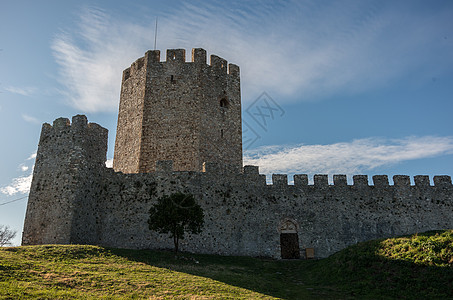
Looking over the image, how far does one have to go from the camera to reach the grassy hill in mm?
11703

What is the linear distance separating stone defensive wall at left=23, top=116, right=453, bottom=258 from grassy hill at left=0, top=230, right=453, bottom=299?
2.95m

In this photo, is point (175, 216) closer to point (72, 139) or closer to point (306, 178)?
point (72, 139)

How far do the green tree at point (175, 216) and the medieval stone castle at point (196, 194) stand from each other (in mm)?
2673

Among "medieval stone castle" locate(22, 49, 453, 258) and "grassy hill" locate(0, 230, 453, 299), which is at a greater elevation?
"medieval stone castle" locate(22, 49, 453, 258)

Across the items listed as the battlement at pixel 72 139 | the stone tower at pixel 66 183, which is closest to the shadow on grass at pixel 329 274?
the stone tower at pixel 66 183

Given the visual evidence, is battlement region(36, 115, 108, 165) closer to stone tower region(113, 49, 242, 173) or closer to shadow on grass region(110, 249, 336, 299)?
stone tower region(113, 49, 242, 173)

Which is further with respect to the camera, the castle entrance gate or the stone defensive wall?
the castle entrance gate

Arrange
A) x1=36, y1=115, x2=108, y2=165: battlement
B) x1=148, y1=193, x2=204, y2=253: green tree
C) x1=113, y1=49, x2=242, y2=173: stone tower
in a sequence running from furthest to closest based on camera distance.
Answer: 1. x1=113, y1=49, x2=242, y2=173: stone tower
2. x1=36, y1=115, x2=108, y2=165: battlement
3. x1=148, y1=193, x2=204, y2=253: green tree

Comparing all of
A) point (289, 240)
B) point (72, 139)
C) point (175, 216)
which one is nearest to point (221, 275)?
point (175, 216)

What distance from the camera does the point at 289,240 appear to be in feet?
80.5

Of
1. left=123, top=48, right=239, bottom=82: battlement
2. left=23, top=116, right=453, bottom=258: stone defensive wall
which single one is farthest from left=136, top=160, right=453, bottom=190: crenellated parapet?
left=123, top=48, right=239, bottom=82: battlement

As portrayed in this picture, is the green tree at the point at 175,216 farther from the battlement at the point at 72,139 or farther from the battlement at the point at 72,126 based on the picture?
the battlement at the point at 72,126

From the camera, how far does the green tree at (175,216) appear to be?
17.8 m

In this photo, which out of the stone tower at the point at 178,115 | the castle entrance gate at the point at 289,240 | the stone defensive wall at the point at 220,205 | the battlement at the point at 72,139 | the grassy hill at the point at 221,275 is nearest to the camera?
the grassy hill at the point at 221,275
